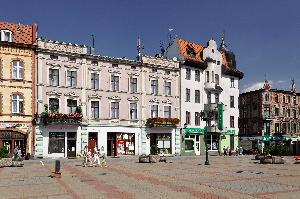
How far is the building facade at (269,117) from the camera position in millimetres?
69062

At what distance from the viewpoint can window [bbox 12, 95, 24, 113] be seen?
39469 millimetres

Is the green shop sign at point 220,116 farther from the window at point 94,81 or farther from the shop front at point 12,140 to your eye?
the shop front at point 12,140

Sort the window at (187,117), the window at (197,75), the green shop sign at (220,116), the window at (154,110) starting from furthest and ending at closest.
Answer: the green shop sign at (220,116)
the window at (197,75)
the window at (187,117)
the window at (154,110)

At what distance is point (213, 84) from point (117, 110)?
16284 millimetres

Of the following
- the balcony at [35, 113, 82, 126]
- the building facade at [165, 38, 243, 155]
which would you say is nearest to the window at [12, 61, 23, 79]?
the balcony at [35, 113, 82, 126]

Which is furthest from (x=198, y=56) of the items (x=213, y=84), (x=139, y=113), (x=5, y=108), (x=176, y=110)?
(x=5, y=108)

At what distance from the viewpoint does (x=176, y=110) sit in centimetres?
5112

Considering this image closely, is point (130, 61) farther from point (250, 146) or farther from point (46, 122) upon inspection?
point (250, 146)

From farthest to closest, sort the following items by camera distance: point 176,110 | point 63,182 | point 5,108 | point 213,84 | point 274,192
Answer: point 213,84 < point 176,110 < point 5,108 < point 63,182 < point 274,192

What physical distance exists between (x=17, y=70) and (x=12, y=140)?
24.6 feet

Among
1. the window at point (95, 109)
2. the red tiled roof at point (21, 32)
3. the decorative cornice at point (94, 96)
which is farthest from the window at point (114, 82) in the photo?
the red tiled roof at point (21, 32)

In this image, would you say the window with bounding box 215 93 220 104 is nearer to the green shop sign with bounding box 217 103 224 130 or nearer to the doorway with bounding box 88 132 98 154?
the green shop sign with bounding box 217 103 224 130

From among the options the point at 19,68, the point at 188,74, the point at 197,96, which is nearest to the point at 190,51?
the point at 188,74

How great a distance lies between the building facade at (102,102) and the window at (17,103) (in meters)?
1.81
